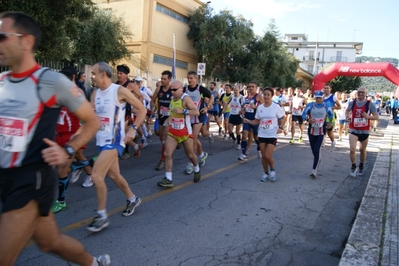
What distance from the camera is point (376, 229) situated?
14.9ft

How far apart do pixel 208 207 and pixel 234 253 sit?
5.03 feet

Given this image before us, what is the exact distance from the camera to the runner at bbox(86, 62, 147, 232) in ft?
14.0

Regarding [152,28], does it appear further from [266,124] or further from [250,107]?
[266,124]

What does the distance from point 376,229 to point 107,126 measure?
365cm

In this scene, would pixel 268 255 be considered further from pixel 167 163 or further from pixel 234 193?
pixel 167 163

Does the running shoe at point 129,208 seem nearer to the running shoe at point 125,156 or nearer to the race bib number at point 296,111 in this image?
the running shoe at point 125,156

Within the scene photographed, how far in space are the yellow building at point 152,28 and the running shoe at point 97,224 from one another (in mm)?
23167

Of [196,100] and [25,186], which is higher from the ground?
[196,100]

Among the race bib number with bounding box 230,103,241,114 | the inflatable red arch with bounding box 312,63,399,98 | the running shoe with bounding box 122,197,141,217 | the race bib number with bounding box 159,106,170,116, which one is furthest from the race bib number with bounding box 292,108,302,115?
the running shoe with bounding box 122,197,141,217

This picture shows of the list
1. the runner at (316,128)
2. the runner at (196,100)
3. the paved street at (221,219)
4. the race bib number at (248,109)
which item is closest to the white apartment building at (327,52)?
the race bib number at (248,109)

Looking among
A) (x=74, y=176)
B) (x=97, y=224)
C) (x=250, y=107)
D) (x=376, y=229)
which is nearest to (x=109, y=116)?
(x=97, y=224)

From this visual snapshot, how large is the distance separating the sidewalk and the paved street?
0.20m

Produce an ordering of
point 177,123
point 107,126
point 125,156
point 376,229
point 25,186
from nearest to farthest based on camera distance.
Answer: point 25,186 < point 107,126 < point 376,229 < point 177,123 < point 125,156

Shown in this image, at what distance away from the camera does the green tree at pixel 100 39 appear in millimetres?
24562
